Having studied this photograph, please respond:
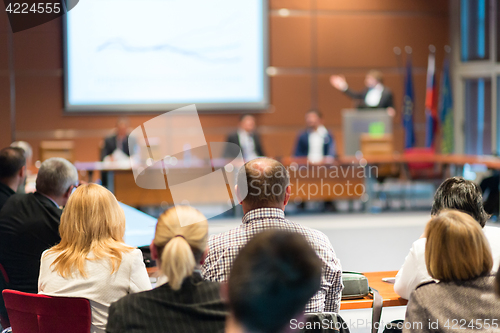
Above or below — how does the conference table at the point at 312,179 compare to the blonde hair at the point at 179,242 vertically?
below

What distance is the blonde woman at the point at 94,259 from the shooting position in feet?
6.49

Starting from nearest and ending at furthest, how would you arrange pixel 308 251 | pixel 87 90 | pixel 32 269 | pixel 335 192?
pixel 308 251, pixel 32 269, pixel 335 192, pixel 87 90

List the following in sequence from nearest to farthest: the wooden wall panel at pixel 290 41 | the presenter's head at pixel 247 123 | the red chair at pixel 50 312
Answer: the red chair at pixel 50 312 → the presenter's head at pixel 247 123 → the wooden wall panel at pixel 290 41

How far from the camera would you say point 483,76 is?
30.6 feet

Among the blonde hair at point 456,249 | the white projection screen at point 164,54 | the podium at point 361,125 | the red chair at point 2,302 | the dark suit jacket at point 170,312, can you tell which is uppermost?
the white projection screen at point 164,54

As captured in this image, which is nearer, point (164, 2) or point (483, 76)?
point (164, 2)

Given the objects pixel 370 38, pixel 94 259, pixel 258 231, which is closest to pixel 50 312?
pixel 94 259

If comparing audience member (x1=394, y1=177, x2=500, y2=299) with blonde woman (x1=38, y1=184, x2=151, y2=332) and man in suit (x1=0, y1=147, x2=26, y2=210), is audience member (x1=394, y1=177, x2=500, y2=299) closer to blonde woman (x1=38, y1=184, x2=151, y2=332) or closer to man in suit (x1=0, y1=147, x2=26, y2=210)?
blonde woman (x1=38, y1=184, x2=151, y2=332)

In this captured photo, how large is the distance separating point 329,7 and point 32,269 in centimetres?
801

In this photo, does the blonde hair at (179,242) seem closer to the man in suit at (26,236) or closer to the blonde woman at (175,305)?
the blonde woman at (175,305)

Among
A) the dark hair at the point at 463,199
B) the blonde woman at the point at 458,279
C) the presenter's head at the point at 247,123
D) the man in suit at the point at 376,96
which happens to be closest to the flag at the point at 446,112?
the man in suit at the point at 376,96

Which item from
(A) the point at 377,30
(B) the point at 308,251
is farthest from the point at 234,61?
(B) the point at 308,251

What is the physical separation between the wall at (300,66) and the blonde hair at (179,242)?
298 inches

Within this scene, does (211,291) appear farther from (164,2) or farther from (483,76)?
(483,76)
